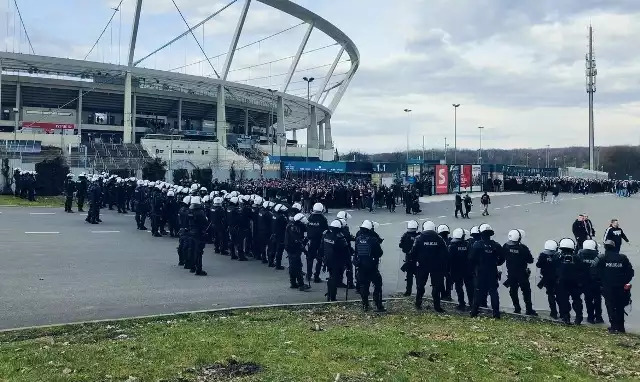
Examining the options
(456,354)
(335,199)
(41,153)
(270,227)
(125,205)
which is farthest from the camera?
(41,153)

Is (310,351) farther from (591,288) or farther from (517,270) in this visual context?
(591,288)

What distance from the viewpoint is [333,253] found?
36.4 feet

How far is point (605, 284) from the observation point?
31.7ft

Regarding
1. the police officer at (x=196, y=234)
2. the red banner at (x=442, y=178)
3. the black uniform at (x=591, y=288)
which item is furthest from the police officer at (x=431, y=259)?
the red banner at (x=442, y=178)

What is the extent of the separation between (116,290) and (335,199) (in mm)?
23298

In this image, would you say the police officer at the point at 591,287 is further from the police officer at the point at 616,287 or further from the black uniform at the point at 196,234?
the black uniform at the point at 196,234

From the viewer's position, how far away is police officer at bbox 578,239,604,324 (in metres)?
10.2

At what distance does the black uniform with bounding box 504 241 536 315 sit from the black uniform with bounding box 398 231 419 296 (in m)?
1.71

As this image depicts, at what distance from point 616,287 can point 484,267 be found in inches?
81.9

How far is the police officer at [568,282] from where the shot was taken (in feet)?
33.3

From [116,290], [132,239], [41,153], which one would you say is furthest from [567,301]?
[41,153]

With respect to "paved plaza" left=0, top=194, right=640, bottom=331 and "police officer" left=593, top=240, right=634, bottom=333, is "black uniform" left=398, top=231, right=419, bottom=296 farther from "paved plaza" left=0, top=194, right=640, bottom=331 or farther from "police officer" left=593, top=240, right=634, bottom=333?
"police officer" left=593, top=240, right=634, bottom=333

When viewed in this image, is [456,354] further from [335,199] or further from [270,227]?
[335,199]

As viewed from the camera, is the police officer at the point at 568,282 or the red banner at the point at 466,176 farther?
the red banner at the point at 466,176
